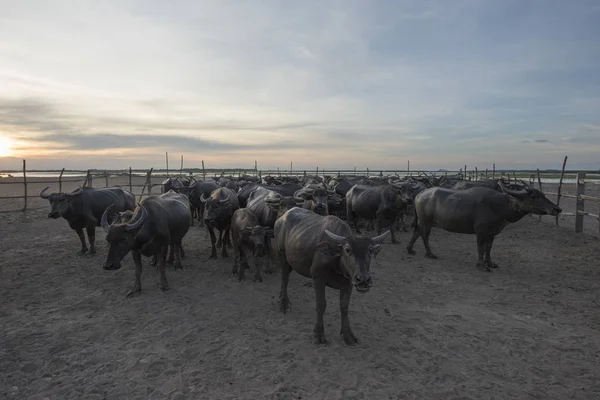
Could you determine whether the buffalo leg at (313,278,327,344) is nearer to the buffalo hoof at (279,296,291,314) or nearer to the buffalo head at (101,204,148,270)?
the buffalo hoof at (279,296,291,314)

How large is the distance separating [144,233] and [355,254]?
4.49 metres

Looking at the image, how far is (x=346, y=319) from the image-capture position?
5020 millimetres

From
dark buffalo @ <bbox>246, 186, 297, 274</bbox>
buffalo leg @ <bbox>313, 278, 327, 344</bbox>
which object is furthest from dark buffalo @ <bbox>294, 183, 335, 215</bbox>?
buffalo leg @ <bbox>313, 278, 327, 344</bbox>

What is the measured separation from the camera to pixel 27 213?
1683 centimetres

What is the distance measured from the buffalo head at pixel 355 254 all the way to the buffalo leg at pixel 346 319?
44 cm

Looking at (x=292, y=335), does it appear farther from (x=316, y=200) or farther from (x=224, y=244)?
(x=224, y=244)

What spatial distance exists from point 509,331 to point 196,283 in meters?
5.94

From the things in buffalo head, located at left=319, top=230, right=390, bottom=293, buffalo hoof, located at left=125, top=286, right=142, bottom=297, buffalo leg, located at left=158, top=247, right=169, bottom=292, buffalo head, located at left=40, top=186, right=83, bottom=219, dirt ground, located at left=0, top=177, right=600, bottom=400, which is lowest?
dirt ground, located at left=0, top=177, right=600, bottom=400

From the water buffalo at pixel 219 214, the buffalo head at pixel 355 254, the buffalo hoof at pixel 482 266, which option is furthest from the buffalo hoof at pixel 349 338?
the buffalo hoof at pixel 482 266

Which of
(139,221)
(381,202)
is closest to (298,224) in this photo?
(139,221)

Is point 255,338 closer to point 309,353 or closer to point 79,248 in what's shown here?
point 309,353

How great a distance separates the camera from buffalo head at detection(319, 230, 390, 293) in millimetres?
4117

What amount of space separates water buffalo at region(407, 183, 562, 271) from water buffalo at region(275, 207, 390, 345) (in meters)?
5.25

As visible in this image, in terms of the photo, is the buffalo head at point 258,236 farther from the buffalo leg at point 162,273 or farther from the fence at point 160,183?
the fence at point 160,183
